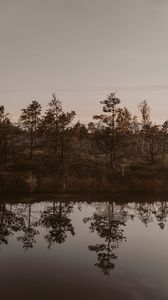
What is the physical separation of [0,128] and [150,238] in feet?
113

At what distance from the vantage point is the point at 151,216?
3275cm

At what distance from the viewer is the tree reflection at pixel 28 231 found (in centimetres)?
2273

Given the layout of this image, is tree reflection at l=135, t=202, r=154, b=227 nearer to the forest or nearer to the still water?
the still water

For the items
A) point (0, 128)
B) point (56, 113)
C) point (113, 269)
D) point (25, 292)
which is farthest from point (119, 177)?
point (25, 292)

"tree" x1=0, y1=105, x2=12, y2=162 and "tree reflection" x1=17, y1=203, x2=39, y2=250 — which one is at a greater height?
"tree" x1=0, y1=105, x2=12, y2=162

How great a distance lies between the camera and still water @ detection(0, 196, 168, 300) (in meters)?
15.4

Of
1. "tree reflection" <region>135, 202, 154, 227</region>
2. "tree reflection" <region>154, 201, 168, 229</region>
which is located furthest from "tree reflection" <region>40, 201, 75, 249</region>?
"tree reflection" <region>154, 201, 168, 229</region>

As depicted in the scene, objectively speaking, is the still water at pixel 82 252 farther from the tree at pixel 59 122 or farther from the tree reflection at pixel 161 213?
the tree at pixel 59 122

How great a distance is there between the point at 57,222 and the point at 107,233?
549 cm

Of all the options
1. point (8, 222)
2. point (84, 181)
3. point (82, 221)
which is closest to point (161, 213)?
point (82, 221)

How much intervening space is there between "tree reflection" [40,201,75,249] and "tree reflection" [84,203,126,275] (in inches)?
78.6

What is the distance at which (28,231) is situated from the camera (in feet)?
86.0

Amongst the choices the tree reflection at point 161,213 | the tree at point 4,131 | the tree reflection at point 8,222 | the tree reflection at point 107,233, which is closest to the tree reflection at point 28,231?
the tree reflection at point 8,222

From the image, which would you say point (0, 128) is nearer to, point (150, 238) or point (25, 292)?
point (150, 238)
